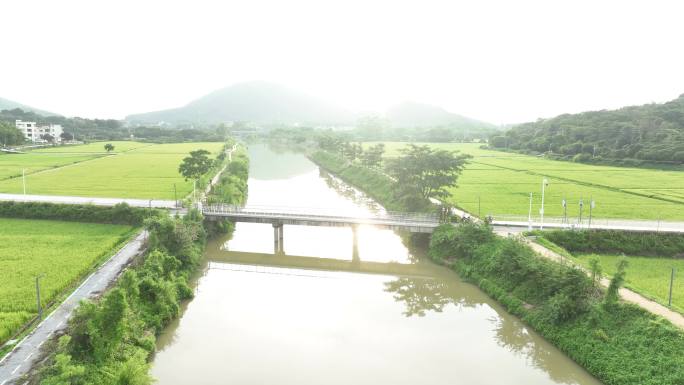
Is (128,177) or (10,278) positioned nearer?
(10,278)

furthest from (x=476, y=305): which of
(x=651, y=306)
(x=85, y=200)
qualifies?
(x=85, y=200)

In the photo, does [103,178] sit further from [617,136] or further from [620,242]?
[617,136]

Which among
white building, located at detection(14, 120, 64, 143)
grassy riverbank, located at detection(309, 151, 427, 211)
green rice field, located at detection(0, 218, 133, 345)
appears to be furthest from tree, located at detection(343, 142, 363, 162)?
white building, located at detection(14, 120, 64, 143)

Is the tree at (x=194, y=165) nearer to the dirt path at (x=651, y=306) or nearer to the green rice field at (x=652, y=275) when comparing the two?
the green rice field at (x=652, y=275)

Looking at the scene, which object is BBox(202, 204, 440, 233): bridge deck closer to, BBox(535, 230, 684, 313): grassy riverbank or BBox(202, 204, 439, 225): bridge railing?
BBox(202, 204, 439, 225): bridge railing

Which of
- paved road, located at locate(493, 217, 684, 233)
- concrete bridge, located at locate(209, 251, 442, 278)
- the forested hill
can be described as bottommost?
concrete bridge, located at locate(209, 251, 442, 278)

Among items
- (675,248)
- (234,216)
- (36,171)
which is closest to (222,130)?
(36,171)

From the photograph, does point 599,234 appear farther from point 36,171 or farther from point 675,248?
point 36,171
